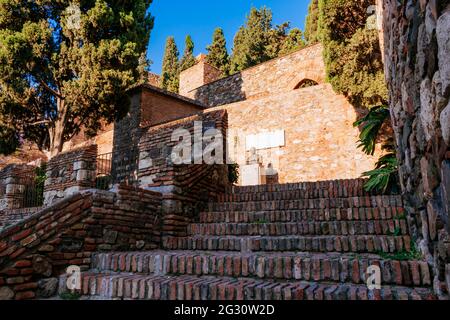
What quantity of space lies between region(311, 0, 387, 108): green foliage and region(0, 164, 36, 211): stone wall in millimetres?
9111

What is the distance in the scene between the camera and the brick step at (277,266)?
7.56 ft

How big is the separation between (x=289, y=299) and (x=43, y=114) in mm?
11760

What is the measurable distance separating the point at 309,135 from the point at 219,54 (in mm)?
14958

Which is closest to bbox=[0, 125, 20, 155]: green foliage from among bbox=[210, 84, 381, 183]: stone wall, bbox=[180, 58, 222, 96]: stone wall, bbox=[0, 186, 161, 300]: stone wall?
bbox=[210, 84, 381, 183]: stone wall

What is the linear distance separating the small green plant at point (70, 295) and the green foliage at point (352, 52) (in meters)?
8.64

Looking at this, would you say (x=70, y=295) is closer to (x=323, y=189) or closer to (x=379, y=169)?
(x=323, y=189)

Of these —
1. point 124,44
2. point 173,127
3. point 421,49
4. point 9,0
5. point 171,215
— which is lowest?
point 171,215

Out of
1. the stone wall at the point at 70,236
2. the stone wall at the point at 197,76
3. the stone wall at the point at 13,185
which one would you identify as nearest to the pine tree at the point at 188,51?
the stone wall at the point at 197,76

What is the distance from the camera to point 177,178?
4.38 metres

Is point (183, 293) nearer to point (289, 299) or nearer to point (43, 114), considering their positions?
point (289, 299)

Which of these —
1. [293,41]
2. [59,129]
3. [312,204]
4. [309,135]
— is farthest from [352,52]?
[293,41]

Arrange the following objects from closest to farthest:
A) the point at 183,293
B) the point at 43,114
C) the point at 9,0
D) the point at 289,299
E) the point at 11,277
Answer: the point at 289,299 → the point at 183,293 → the point at 11,277 → the point at 9,0 → the point at 43,114

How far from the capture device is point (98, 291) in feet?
9.48

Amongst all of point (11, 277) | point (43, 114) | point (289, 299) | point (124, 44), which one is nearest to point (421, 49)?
point (289, 299)
